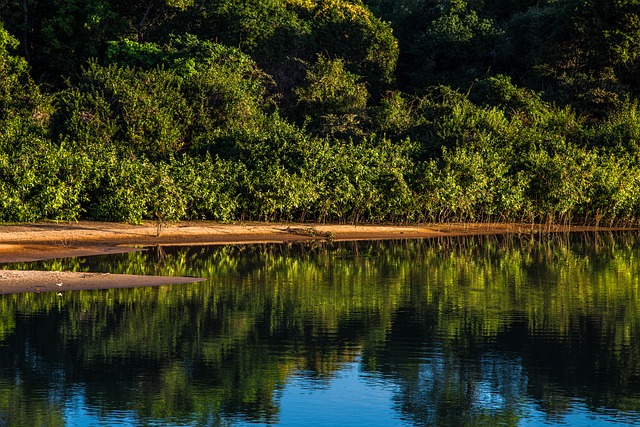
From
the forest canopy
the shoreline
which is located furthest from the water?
the forest canopy

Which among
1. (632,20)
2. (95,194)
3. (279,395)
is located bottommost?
(279,395)

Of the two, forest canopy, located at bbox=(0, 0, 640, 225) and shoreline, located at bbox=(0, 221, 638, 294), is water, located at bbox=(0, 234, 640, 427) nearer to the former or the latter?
shoreline, located at bbox=(0, 221, 638, 294)

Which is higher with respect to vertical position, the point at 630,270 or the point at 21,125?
the point at 21,125

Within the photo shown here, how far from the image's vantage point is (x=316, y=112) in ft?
167

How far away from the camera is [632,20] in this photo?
53.3 m

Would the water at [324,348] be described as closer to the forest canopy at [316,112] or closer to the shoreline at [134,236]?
the shoreline at [134,236]

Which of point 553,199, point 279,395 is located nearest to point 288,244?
point 553,199

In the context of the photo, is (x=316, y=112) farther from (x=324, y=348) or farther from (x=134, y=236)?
(x=324, y=348)

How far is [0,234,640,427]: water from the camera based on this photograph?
14750 millimetres

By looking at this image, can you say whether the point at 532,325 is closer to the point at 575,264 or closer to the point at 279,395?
the point at 279,395

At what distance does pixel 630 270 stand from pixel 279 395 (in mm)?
17984

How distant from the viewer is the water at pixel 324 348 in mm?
14750

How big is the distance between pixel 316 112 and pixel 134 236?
739 inches

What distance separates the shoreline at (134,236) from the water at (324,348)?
30.5 inches
